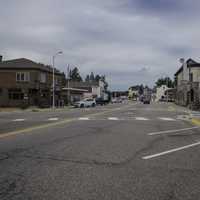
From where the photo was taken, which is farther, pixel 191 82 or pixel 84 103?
pixel 84 103

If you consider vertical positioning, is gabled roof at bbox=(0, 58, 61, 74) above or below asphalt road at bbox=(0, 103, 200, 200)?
above

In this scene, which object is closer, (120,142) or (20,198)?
(20,198)

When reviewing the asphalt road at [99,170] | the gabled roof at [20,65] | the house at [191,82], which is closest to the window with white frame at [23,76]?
the gabled roof at [20,65]

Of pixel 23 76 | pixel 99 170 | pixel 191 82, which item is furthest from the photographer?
pixel 191 82

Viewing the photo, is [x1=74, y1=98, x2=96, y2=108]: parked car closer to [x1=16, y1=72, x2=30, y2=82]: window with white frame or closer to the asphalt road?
[x1=16, y1=72, x2=30, y2=82]: window with white frame

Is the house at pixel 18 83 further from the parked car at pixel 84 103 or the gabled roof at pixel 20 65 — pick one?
the parked car at pixel 84 103

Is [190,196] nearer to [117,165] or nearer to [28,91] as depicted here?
[117,165]

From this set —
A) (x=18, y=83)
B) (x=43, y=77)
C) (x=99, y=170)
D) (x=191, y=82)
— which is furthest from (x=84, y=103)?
(x=99, y=170)

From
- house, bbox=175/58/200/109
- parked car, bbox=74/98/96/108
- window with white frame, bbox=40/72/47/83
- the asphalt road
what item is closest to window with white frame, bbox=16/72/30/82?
window with white frame, bbox=40/72/47/83

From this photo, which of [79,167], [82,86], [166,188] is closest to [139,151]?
[79,167]

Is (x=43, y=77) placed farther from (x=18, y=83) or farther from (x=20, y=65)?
(x=18, y=83)

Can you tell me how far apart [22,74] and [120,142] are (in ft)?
156

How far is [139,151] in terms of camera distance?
10.8 meters

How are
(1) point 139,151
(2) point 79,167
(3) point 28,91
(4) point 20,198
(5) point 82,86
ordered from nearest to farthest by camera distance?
(4) point 20,198, (2) point 79,167, (1) point 139,151, (3) point 28,91, (5) point 82,86
